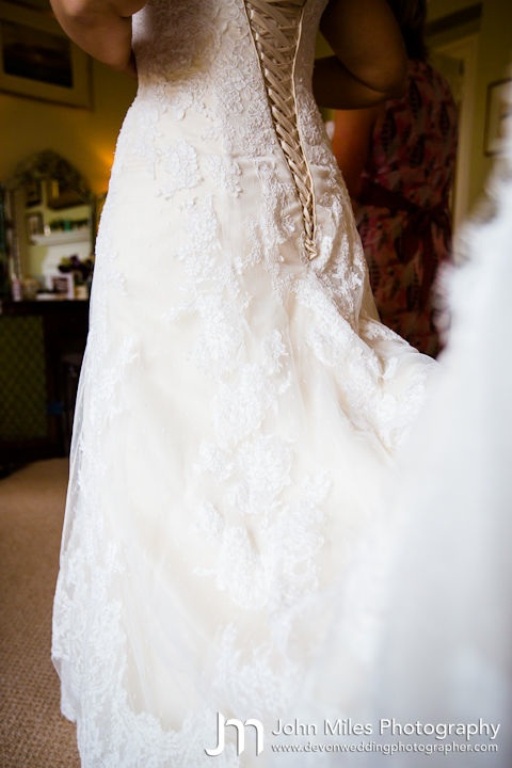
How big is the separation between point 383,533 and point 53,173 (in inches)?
132

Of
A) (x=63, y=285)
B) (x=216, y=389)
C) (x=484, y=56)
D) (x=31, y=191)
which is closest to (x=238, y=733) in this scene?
(x=216, y=389)

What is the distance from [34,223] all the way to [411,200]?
2.50m

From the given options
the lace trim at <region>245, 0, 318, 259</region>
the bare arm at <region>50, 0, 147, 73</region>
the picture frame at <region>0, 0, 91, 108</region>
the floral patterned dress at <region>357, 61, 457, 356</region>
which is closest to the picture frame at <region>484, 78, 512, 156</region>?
the floral patterned dress at <region>357, 61, 457, 356</region>

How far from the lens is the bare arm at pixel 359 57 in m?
0.86

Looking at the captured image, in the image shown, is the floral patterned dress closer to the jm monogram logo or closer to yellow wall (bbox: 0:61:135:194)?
the jm monogram logo

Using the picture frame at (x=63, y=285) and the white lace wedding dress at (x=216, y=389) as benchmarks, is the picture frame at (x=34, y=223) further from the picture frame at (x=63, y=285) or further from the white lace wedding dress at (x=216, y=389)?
the white lace wedding dress at (x=216, y=389)

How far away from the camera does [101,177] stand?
347 centimetres

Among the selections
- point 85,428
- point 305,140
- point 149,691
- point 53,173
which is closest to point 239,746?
point 149,691

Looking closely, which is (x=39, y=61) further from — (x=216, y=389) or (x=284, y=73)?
(x=216, y=389)

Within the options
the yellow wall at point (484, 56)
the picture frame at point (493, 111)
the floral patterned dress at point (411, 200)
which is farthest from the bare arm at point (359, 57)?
the picture frame at point (493, 111)

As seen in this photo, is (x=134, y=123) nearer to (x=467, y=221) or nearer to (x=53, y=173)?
(x=467, y=221)

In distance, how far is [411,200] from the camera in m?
1.44

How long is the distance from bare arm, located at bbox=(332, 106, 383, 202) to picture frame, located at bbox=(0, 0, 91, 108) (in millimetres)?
2579

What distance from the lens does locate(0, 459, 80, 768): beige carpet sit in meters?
0.98
